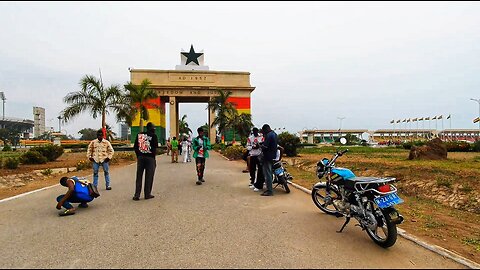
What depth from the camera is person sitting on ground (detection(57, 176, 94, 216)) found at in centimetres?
589

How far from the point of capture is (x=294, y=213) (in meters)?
5.91

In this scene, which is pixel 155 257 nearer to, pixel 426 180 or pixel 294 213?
pixel 294 213

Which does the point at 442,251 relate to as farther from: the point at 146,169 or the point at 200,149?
the point at 200,149

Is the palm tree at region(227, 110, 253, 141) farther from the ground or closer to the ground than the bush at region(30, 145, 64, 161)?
farther from the ground

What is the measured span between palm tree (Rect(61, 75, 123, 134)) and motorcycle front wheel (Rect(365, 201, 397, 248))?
59.1 feet

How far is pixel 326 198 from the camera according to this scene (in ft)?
18.9

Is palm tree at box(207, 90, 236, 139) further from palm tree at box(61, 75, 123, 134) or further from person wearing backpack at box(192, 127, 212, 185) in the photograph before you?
person wearing backpack at box(192, 127, 212, 185)

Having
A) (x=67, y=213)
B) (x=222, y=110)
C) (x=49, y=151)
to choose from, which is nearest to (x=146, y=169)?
(x=67, y=213)

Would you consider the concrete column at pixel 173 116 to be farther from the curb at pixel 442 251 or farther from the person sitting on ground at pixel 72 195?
the curb at pixel 442 251

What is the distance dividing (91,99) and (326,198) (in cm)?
1762

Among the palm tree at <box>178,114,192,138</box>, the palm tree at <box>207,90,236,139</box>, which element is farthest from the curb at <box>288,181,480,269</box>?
the palm tree at <box>178,114,192,138</box>

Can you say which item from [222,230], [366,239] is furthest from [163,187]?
[366,239]

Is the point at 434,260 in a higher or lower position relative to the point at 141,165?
lower

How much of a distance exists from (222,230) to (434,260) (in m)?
2.88
